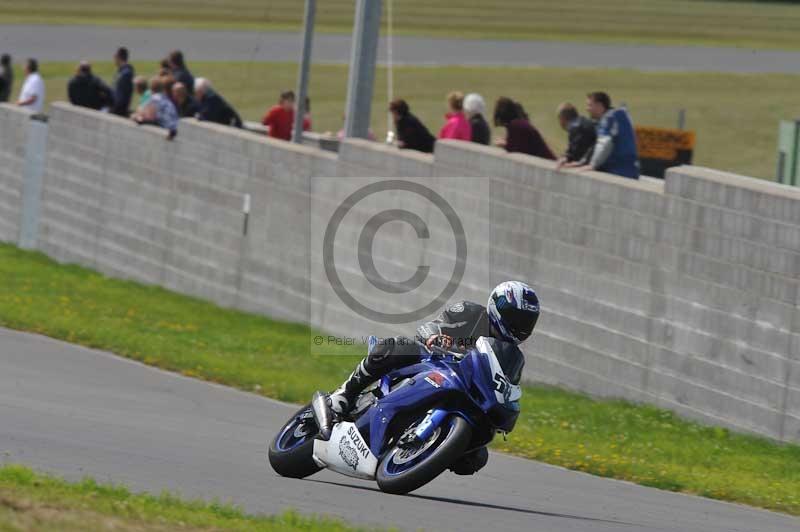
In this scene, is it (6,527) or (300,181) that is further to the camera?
(300,181)

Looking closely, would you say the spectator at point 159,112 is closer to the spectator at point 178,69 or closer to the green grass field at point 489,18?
the spectator at point 178,69

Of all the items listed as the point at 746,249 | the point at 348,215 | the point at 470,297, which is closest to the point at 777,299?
the point at 746,249

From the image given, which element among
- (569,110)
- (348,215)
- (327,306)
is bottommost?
(327,306)

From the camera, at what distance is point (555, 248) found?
623 inches

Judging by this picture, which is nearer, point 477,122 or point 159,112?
point 477,122

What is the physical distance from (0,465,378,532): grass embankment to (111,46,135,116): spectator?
16296mm

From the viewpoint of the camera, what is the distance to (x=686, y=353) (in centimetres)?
1412

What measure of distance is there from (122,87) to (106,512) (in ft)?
57.2

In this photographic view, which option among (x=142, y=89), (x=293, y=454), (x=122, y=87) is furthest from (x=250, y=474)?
(x=122, y=87)

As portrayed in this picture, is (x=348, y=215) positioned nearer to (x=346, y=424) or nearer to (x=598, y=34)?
(x=346, y=424)

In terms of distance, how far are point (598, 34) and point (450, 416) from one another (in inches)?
1673

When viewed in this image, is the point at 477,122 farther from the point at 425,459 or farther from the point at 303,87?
the point at 425,459

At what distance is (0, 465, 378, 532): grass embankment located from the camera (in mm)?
6832

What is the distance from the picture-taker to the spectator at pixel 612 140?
14906 mm
